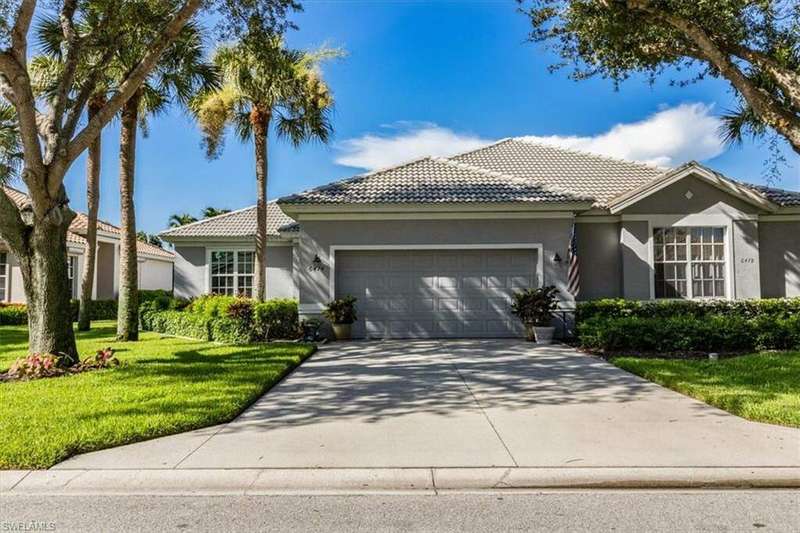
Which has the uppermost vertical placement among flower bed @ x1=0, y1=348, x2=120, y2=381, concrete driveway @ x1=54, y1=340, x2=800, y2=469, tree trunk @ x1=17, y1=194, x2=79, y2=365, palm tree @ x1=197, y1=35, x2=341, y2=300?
palm tree @ x1=197, y1=35, x2=341, y2=300

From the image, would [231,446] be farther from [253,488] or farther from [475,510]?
[475,510]

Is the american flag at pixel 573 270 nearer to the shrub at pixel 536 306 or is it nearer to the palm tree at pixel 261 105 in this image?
the shrub at pixel 536 306

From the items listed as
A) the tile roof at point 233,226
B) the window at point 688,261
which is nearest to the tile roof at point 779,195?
the window at point 688,261

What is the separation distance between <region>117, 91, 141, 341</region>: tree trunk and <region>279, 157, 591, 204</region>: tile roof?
173 inches

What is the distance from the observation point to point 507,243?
13719 mm

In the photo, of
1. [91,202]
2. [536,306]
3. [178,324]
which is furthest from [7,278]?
[536,306]

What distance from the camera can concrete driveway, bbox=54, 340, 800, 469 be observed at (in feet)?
15.6

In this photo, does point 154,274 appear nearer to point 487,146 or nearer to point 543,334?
point 487,146

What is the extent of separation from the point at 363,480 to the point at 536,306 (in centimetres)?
930

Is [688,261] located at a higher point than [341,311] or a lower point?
higher

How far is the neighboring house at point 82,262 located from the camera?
72.6ft

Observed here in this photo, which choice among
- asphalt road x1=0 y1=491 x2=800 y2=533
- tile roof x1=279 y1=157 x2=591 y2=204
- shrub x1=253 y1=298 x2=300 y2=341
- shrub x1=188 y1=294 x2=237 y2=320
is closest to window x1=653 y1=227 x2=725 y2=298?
tile roof x1=279 y1=157 x2=591 y2=204

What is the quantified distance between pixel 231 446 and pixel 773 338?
39.1ft

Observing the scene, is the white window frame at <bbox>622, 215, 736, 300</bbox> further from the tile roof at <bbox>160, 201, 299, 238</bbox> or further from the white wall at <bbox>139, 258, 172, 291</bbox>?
the white wall at <bbox>139, 258, 172, 291</bbox>
